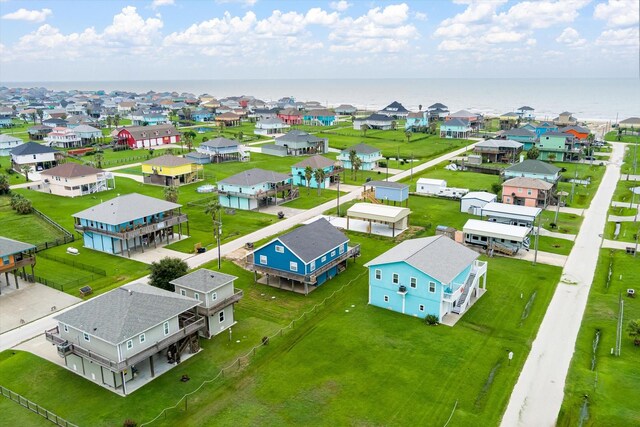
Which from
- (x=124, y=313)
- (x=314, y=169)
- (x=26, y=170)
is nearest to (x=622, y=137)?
(x=314, y=169)

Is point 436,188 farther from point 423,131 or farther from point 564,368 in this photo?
point 423,131

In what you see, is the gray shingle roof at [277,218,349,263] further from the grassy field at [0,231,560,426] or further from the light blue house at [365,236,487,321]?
the light blue house at [365,236,487,321]

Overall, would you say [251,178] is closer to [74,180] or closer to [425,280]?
[74,180]

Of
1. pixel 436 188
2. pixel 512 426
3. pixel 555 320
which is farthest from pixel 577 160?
pixel 512 426

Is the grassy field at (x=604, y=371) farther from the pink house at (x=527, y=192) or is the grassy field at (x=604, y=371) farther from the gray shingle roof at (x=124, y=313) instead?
the pink house at (x=527, y=192)

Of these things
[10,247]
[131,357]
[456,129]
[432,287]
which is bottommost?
[131,357]

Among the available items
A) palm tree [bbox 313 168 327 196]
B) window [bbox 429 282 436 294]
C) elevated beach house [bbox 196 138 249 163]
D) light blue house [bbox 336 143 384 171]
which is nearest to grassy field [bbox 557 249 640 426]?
window [bbox 429 282 436 294]
